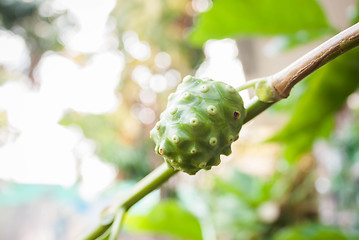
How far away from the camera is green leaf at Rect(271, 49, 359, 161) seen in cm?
53

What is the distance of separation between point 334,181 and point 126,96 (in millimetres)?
2197

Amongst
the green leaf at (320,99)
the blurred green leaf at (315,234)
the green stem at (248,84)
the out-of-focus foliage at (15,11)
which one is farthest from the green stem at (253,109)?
the out-of-focus foliage at (15,11)

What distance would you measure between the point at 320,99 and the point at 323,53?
0.39 m

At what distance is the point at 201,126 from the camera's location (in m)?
0.27

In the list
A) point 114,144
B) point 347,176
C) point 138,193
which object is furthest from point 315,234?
point 114,144

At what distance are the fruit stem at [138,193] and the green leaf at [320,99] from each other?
0.34 metres

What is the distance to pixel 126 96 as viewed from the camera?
10.8ft

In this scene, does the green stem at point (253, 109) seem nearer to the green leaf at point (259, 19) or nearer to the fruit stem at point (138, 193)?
the fruit stem at point (138, 193)

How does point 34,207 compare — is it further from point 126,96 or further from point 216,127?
point 216,127

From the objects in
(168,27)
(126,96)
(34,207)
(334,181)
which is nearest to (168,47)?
(168,27)

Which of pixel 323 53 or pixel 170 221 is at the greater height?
pixel 323 53

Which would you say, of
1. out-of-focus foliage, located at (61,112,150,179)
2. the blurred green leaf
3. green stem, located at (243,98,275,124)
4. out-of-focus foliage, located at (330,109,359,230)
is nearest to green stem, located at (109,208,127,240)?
green stem, located at (243,98,275,124)

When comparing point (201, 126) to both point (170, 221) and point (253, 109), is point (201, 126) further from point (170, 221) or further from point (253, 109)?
point (170, 221)

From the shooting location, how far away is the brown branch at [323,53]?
0.77ft
